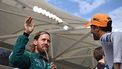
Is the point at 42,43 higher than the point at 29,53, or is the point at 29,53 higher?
the point at 42,43

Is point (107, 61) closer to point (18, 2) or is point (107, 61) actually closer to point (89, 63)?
point (18, 2)

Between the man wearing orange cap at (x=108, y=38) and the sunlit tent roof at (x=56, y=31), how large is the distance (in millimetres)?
8232

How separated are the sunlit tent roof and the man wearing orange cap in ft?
27.0

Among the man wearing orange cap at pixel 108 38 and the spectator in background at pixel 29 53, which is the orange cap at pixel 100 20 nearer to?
the man wearing orange cap at pixel 108 38

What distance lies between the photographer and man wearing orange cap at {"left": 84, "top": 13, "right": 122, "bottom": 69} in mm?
3488

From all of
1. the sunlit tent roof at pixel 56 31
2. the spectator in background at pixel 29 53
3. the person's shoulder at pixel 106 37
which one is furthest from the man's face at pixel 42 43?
the sunlit tent roof at pixel 56 31

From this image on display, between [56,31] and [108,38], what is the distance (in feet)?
32.8

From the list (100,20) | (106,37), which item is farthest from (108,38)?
(100,20)

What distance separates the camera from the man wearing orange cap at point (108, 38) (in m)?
3.49

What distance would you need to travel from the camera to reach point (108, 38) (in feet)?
12.2

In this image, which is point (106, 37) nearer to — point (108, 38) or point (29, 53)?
point (108, 38)

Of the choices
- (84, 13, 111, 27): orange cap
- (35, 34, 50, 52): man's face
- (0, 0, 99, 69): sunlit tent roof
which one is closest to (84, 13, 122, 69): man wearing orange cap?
(84, 13, 111, 27): orange cap

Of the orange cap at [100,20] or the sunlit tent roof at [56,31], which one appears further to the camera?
the sunlit tent roof at [56,31]

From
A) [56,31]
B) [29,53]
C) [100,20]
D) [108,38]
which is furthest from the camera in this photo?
[56,31]
